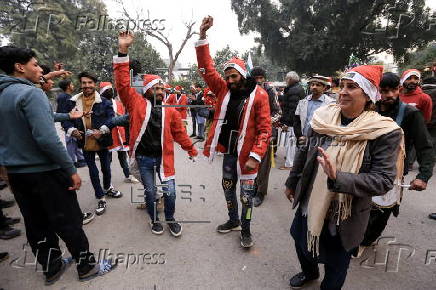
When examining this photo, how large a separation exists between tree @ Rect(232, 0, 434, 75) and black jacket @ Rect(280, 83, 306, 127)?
15.4m

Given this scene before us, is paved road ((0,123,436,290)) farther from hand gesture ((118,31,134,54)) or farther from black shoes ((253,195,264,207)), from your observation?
hand gesture ((118,31,134,54))

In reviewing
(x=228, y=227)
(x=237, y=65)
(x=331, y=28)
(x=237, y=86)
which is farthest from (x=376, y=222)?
(x=331, y=28)

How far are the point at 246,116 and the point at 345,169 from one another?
125cm

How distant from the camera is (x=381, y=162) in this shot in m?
1.63

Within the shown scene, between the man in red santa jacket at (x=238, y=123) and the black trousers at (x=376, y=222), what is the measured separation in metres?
1.27

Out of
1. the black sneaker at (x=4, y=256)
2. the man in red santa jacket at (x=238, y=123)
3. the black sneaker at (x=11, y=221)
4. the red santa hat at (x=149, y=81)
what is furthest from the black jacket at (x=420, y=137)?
the black sneaker at (x=11, y=221)

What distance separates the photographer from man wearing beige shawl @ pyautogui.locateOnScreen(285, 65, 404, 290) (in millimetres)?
1599

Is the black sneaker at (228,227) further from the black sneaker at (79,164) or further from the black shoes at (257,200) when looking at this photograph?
the black sneaker at (79,164)

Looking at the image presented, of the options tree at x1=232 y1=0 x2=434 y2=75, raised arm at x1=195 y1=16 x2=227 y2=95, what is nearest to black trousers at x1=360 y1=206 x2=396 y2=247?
raised arm at x1=195 y1=16 x2=227 y2=95

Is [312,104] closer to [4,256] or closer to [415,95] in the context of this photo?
[415,95]

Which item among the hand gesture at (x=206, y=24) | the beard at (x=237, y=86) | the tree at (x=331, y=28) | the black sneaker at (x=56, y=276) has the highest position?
the tree at (x=331, y=28)

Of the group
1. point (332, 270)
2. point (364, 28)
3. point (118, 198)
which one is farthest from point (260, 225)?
point (364, 28)

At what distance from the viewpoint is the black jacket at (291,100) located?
4.77 meters

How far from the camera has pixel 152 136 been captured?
9.86ft
